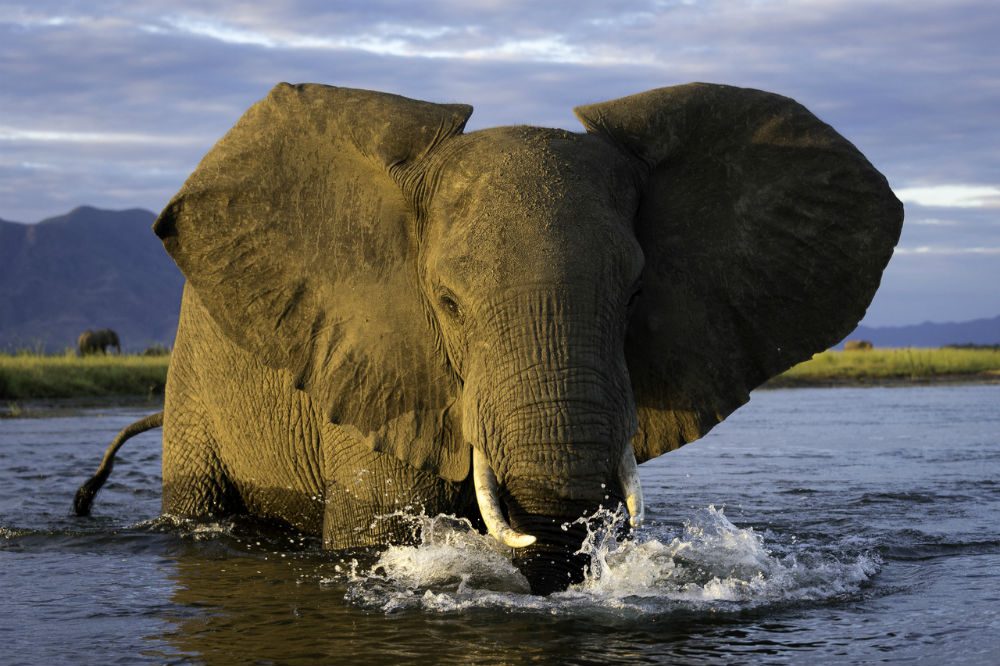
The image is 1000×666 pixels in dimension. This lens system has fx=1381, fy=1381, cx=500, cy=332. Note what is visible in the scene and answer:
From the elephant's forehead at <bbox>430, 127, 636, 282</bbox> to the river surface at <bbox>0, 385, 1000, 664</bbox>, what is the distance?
1.17 m

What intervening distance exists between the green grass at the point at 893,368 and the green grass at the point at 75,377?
15958 millimetres

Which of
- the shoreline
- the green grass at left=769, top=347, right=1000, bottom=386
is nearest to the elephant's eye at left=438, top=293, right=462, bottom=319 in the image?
the shoreline

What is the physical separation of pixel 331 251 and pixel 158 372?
2399cm

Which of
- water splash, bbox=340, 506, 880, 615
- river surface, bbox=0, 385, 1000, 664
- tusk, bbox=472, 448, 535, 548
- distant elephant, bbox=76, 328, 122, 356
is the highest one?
distant elephant, bbox=76, 328, 122, 356

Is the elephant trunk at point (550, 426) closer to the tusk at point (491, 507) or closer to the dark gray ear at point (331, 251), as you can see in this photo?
the tusk at point (491, 507)

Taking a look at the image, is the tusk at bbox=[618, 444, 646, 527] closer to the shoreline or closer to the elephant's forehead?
the elephant's forehead

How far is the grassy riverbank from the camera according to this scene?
90.4 ft

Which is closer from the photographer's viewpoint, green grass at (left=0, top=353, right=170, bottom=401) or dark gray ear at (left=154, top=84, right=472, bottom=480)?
dark gray ear at (left=154, top=84, right=472, bottom=480)

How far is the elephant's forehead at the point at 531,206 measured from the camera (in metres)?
5.82

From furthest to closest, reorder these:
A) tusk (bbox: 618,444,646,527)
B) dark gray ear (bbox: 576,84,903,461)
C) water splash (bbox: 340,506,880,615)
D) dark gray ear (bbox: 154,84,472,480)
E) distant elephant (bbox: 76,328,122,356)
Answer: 1. distant elephant (bbox: 76,328,122,356)
2. dark gray ear (bbox: 576,84,903,461)
3. dark gray ear (bbox: 154,84,472,480)
4. water splash (bbox: 340,506,880,615)
5. tusk (bbox: 618,444,646,527)

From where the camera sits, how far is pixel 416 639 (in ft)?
19.6

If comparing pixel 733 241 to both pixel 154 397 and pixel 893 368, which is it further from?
pixel 893 368

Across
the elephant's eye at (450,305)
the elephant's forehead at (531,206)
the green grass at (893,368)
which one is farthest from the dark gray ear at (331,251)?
the green grass at (893,368)

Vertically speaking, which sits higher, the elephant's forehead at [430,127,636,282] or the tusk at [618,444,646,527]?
the elephant's forehead at [430,127,636,282]
